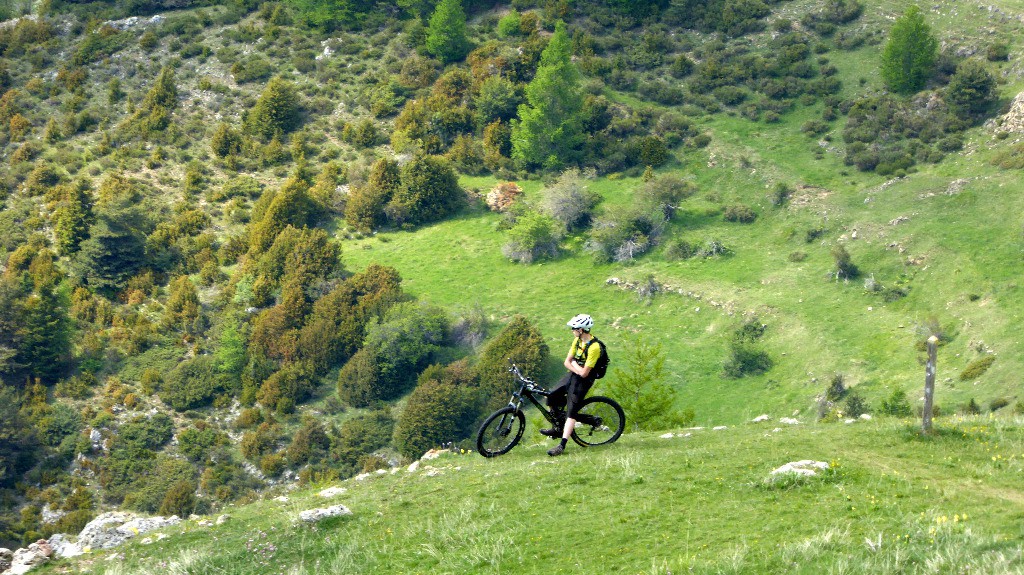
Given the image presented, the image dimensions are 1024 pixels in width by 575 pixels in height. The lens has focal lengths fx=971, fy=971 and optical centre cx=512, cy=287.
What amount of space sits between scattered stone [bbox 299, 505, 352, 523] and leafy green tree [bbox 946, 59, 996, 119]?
62.3m

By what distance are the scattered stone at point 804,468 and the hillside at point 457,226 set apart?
20215 millimetres

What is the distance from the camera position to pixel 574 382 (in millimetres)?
19328

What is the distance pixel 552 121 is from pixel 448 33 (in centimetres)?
1836

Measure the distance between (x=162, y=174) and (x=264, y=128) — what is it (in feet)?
30.7

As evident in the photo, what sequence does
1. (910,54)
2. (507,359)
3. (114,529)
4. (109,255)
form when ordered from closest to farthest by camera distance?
(114,529) → (507,359) → (109,255) → (910,54)

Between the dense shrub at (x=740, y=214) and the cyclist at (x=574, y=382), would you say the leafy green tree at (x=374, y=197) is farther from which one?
the cyclist at (x=574, y=382)

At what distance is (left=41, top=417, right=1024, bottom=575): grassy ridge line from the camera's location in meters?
12.9

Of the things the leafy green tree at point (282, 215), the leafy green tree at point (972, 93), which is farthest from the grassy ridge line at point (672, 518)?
the leafy green tree at point (972, 93)

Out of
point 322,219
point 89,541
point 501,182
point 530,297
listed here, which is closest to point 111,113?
point 322,219

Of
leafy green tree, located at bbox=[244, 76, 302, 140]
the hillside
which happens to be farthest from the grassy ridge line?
leafy green tree, located at bbox=[244, 76, 302, 140]

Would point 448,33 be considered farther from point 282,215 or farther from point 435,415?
point 435,415

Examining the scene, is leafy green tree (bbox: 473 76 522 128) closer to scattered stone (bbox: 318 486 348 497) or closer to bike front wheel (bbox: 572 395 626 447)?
bike front wheel (bbox: 572 395 626 447)

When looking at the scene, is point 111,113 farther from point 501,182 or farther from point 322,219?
point 501,182

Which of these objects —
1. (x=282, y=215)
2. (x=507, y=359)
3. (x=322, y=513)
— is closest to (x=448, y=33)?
(x=282, y=215)
